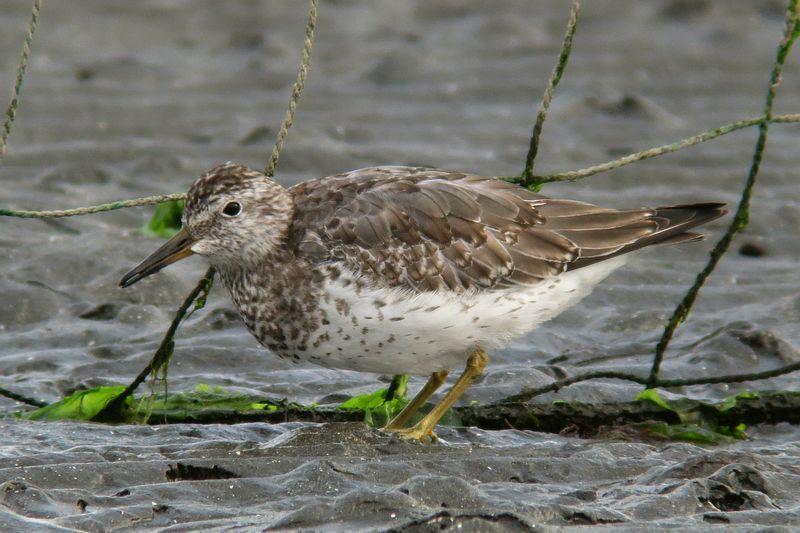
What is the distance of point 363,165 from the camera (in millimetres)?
12445

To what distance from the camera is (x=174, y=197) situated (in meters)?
7.44

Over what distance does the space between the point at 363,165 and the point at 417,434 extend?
18.7 ft

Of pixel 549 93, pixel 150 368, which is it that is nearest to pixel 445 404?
pixel 150 368

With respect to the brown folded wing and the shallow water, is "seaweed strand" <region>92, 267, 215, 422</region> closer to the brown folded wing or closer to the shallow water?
the shallow water

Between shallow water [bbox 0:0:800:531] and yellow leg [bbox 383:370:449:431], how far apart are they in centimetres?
38

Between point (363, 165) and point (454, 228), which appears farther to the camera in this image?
point (363, 165)

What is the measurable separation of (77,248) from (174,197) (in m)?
3.19

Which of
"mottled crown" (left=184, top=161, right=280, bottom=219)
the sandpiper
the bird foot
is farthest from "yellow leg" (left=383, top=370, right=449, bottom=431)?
"mottled crown" (left=184, top=161, right=280, bottom=219)

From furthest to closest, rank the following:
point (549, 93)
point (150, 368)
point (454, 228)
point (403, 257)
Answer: point (549, 93) < point (150, 368) < point (454, 228) < point (403, 257)

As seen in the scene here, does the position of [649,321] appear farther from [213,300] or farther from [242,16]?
[242,16]

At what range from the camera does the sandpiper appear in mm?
6867

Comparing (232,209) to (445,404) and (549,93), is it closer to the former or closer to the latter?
(445,404)

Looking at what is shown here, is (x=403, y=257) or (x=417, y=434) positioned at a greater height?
(x=403, y=257)

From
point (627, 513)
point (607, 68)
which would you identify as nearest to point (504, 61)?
point (607, 68)
